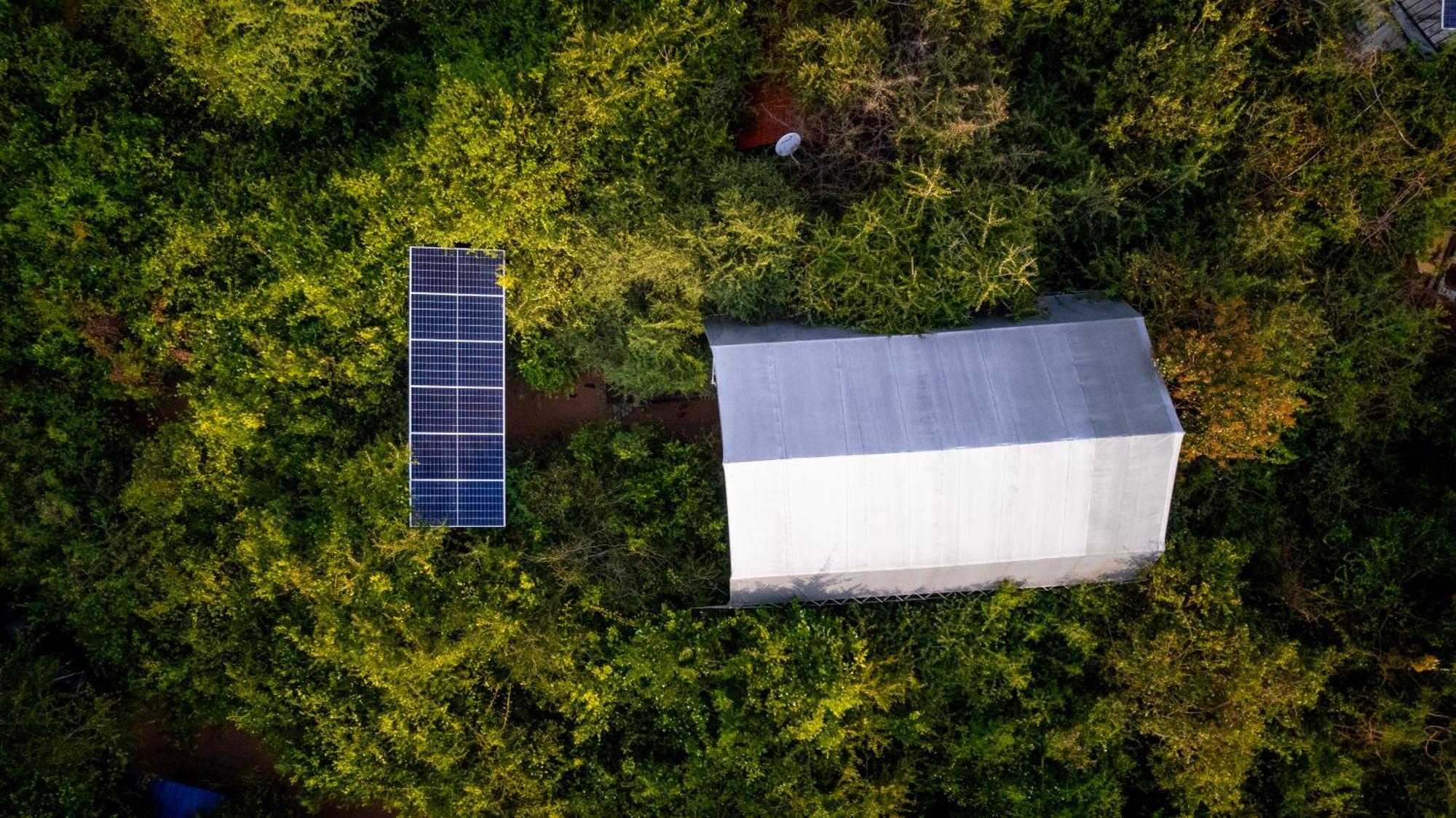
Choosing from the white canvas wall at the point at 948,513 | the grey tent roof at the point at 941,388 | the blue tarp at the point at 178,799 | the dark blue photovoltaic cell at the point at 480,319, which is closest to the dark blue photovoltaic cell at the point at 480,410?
the dark blue photovoltaic cell at the point at 480,319

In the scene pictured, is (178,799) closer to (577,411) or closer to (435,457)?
(435,457)

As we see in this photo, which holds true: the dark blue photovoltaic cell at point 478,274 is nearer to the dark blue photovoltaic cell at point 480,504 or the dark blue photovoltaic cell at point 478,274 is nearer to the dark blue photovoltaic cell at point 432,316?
the dark blue photovoltaic cell at point 432,316

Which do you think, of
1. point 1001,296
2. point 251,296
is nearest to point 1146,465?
point 1001,296

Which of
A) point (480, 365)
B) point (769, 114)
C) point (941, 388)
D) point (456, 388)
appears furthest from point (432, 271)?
point (941, 388)

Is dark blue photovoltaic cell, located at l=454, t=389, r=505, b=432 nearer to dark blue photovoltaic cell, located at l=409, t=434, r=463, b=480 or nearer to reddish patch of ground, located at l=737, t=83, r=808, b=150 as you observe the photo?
dark blue photovoltaic cell, located at l=409, t=434, r=463, b=480

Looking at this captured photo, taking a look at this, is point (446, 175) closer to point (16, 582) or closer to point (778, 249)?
point (778, 249)

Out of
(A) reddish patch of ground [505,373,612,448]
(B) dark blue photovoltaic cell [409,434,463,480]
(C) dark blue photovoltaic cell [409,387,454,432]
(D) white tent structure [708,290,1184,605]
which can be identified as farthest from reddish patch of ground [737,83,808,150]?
(B) dark blue photovoltaic cell [409,434,463,480]
